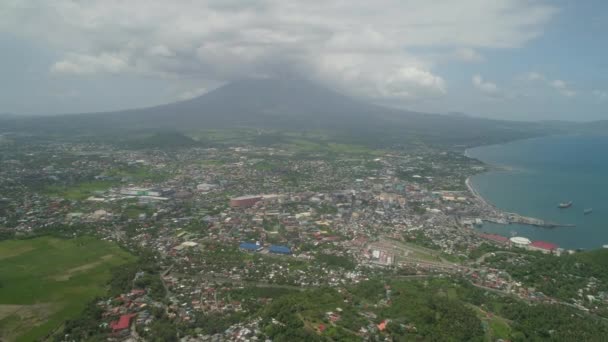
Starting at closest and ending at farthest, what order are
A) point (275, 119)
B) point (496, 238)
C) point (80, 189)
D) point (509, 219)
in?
1. point (496, 238)
2. point (509, 219)
3. point (80, 189)
4. point (275, 119)

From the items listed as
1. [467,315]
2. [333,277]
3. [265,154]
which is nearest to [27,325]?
[333,277]

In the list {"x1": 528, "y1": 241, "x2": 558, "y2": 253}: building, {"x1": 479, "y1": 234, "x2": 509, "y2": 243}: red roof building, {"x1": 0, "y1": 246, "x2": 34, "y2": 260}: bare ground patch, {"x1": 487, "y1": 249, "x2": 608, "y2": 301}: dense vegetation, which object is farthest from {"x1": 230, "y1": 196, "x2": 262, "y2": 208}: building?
{"x1": 528, "y1": 241, "x2": 558, "y2": 253}: building

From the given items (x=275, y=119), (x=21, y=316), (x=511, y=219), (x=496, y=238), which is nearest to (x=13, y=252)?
(x=21, y=316)

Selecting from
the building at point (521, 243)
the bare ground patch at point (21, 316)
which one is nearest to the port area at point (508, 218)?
the building at point (521, 243)

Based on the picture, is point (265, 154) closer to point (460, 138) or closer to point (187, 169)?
point (187, 169)

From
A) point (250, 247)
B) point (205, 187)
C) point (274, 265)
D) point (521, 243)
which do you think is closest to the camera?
point (274, 265)

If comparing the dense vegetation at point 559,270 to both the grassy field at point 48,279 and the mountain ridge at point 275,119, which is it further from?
the mountain ridge at point 275,119

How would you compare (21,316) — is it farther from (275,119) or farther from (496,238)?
(275,119)
